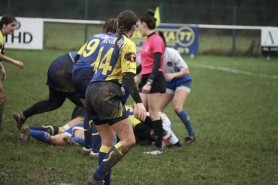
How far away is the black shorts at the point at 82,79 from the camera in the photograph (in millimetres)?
6184

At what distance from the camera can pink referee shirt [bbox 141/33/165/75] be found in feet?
22.4

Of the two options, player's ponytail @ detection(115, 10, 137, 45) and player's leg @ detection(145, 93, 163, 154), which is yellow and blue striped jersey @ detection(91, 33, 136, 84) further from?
player's leg @ detection(145, 93, 163, 154)

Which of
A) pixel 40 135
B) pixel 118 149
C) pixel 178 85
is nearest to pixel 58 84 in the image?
pixel 40 135

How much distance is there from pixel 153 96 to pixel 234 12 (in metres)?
20.5

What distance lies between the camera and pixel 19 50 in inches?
738

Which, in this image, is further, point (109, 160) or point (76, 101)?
point (76, 101)

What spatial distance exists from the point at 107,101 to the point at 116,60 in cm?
41

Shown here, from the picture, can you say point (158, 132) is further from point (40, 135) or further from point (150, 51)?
point (40, 135)

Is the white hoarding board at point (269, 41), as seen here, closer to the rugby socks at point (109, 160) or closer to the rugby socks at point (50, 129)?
the rugby socks at point (50, 129)

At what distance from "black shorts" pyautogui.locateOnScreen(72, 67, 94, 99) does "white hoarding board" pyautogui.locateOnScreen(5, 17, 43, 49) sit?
1161 cm

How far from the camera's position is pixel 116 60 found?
15.7ft

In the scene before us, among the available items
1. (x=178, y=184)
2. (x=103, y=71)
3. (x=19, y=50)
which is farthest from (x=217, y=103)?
(x=19, y=50)

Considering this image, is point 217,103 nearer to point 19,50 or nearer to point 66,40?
point 19,50

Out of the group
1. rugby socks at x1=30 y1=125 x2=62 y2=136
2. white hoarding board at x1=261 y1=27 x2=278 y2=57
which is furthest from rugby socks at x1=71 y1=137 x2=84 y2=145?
white hoarding board at x1=261 y1=27 x2=278 y2=57
